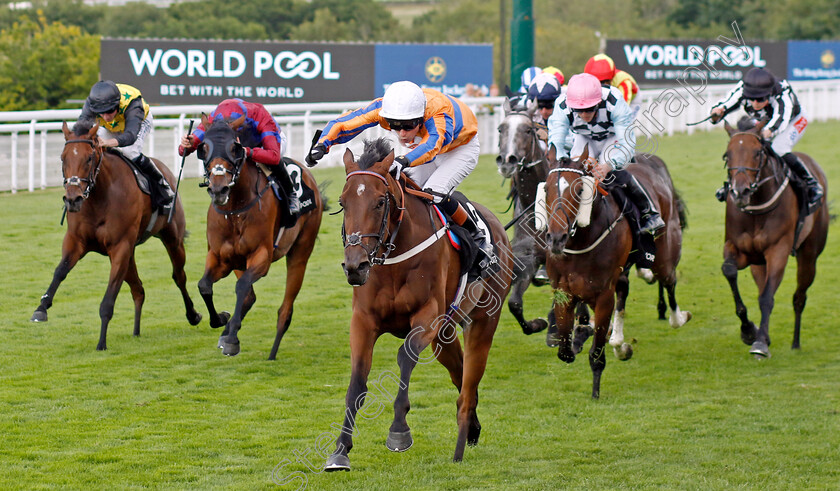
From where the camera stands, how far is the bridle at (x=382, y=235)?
4.24 m

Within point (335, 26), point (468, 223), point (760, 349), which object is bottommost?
point (760, 349)

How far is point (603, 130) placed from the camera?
7.01 meters

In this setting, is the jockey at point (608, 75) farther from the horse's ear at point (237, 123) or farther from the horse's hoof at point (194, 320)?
the horse's hoof at point (194, 320)

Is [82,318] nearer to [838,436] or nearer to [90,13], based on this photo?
[838,436]

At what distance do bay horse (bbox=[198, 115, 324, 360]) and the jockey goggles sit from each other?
1.98m

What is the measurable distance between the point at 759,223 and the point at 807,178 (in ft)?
2.00

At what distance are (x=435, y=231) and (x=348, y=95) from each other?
1625 centimetres

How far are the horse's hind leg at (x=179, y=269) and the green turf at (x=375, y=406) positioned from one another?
0.16 meters

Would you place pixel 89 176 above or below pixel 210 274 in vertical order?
above

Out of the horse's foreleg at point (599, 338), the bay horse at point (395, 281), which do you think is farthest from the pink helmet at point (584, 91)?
the bay horse at point (395, 281)

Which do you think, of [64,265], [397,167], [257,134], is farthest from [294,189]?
[397,167]

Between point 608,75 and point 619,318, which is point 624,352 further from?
point 608,75

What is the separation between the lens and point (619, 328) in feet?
25.2

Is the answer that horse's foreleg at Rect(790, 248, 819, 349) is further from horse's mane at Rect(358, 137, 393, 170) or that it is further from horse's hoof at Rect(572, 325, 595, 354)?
horse's mane at Rect(358, 137, 393, 170)
